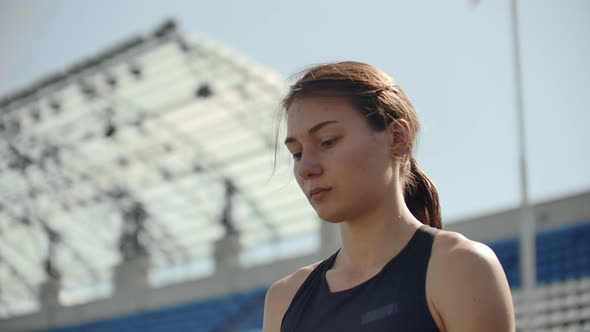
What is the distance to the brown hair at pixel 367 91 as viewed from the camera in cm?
169

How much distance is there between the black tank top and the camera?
1.53 m

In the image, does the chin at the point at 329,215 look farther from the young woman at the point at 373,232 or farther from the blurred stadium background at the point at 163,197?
the blurred stadium background at the point at 163,197

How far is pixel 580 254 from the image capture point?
575 inches

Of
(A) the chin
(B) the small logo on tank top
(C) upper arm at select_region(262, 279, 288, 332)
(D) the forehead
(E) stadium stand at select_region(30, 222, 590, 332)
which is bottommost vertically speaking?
(E) stadium stand at select_region(30, 222, 590, 332)

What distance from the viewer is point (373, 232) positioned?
1.72 metres

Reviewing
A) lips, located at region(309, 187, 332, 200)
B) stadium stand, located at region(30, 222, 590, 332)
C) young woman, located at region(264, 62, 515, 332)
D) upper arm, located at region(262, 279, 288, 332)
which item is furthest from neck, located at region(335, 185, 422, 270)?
stadium stand, located at region(30, 222, 590, 332)

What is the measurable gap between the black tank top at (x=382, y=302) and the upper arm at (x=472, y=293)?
4 centimetres

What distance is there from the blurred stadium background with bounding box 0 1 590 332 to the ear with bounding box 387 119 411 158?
44.2 feet

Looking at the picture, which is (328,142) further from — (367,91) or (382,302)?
(382,302)

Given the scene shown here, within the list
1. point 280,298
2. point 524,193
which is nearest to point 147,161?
point 524,193

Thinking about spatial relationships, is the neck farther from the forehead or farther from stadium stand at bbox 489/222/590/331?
stadium stand at bbox 489/222/590/331

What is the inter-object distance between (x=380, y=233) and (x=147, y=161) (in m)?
20.1

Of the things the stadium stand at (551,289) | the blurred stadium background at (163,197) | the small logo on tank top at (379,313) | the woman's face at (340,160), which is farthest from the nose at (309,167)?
the blurred stadium background at (163,197)

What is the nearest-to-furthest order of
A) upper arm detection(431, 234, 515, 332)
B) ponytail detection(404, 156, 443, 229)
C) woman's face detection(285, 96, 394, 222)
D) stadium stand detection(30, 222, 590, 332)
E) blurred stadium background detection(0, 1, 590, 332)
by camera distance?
upper arm detection(431, 234, 515, 332) → woman's face detection(285, 96, 394, 222) → ponytail detection(404, 156, 443, 229) → stadium stand detection(30, 222, 590, 332) → blurred stadium background detection(0, 1, 590, 332)
